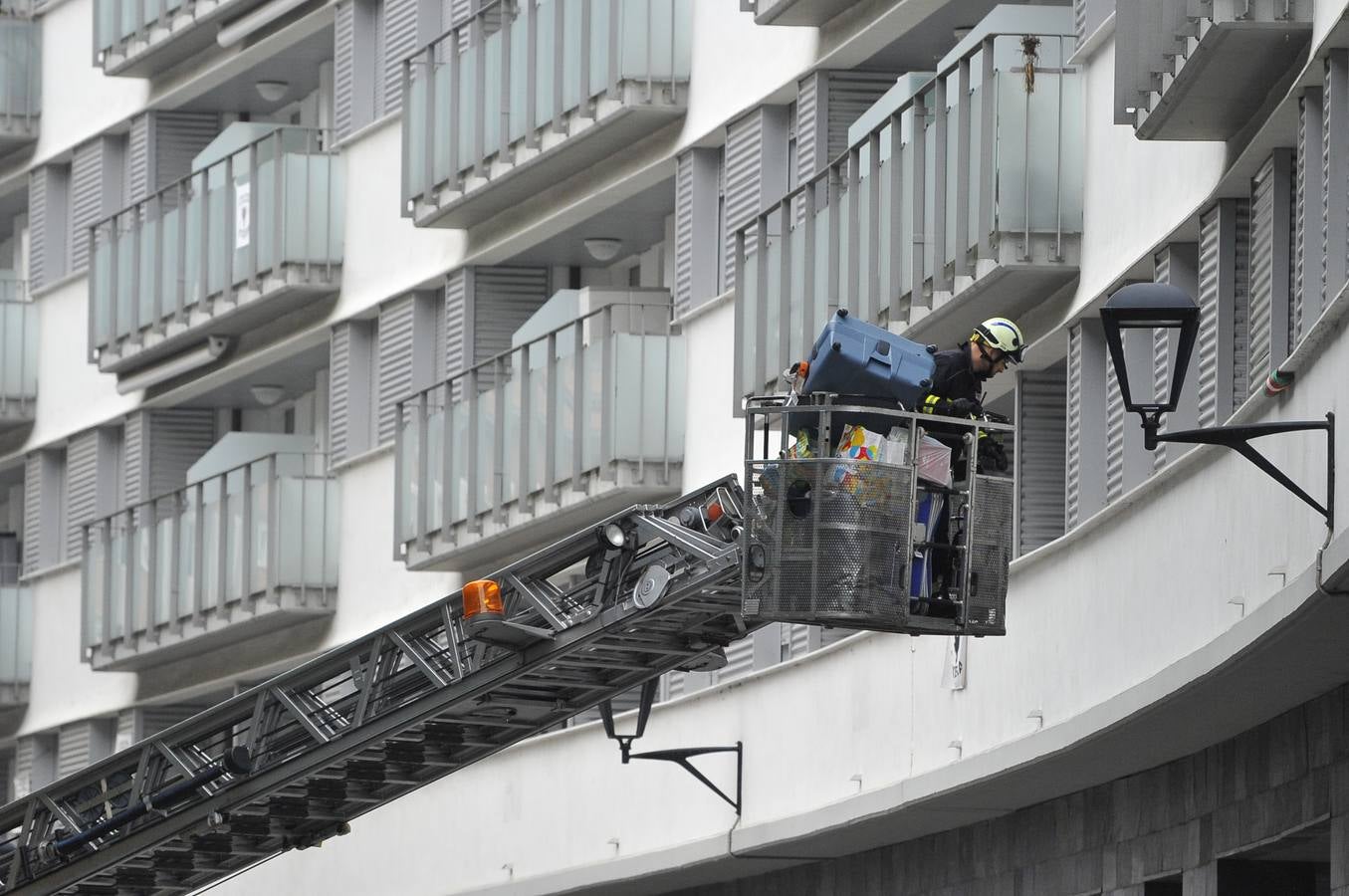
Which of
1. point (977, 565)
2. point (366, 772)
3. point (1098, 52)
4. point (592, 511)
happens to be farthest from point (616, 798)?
point (977, 565)

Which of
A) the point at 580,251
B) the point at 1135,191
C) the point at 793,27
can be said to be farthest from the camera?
the point at 580,251

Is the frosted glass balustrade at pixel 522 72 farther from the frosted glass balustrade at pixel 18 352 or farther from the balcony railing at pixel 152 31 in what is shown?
the frosted glass balustrade at pixel 18 352

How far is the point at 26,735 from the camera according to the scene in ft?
149

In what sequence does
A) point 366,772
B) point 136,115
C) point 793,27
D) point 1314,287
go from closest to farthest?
point 1314,287 < point 366,772 < point 793,27 < point 136,115

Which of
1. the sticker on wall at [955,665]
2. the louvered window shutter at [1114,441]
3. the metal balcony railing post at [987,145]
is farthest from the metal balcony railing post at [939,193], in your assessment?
the sticker on wall at [955,665]

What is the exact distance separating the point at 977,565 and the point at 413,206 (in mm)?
17462

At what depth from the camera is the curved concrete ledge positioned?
58.1ft

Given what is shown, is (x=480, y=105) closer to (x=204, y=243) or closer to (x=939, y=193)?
(x=204, y=243)

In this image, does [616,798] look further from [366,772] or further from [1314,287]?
[1314,287]

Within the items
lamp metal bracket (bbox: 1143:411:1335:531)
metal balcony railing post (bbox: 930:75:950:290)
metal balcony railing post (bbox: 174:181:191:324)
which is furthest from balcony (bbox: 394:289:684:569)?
lamp metal bracket (bbox: 1143:411:1335:531)

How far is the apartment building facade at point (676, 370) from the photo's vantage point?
20359 millimetres

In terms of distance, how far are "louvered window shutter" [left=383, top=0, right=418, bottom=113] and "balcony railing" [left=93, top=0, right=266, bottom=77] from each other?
3473 mm

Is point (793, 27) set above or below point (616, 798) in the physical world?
above

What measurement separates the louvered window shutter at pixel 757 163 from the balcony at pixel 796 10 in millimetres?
1437
